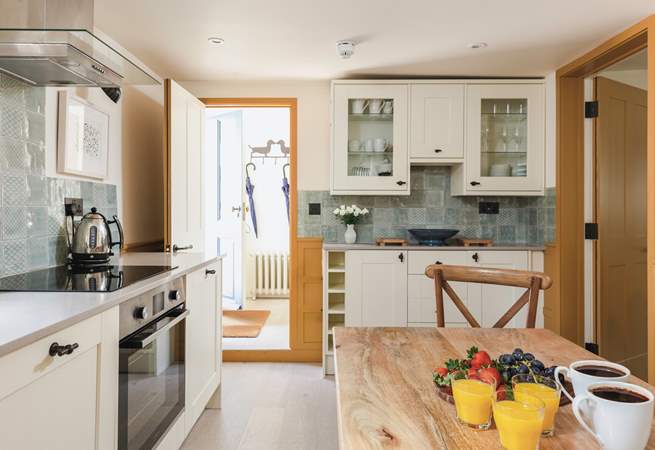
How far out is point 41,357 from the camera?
1023 millimetres

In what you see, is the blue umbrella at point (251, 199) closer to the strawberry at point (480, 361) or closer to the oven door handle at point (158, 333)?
the oven door handle at point (158, 333)

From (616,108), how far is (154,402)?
136 inches

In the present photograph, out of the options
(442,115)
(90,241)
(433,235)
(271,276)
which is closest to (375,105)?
(442,115)

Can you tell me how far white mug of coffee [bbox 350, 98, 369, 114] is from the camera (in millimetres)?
3389

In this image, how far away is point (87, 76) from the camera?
1.78 metres

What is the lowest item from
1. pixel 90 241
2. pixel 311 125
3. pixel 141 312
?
pixel 141 312

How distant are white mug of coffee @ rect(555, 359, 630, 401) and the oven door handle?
1.26m

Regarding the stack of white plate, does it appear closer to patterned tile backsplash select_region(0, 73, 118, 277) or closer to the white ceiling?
the white ceiling

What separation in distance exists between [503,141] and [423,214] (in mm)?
832

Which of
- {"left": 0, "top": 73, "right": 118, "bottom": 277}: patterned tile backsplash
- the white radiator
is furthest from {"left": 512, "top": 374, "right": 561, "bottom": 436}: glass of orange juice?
the white radiator

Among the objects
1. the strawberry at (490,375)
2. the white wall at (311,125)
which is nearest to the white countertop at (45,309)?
the strawberry at (490,375)

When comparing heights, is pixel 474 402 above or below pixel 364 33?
below

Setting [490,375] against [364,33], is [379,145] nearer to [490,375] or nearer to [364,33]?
[364,33]

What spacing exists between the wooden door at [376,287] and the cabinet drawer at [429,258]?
55 millimetres
